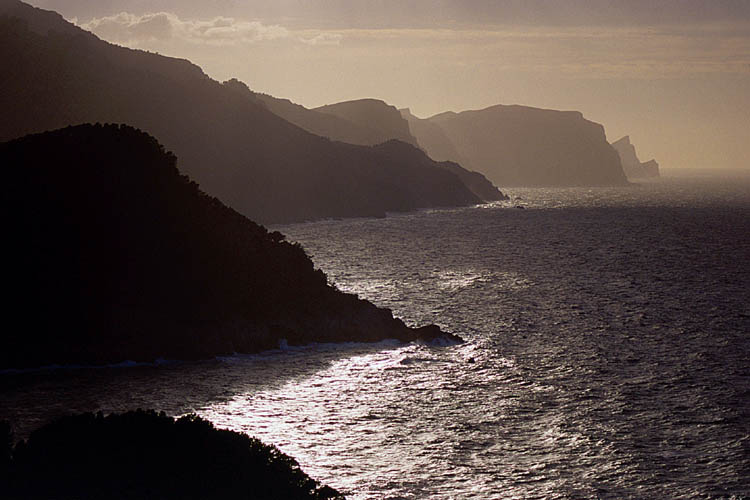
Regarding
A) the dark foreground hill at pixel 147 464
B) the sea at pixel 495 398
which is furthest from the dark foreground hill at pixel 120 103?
the dark foreground hill at pixel 147 464

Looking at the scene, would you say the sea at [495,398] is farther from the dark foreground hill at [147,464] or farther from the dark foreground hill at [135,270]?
the dark foreground hill at [147,464]

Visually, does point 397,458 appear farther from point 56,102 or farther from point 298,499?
point 56,102

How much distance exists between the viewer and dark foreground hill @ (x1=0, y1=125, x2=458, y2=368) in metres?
54.3

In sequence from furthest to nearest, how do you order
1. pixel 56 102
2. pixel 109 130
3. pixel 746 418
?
pixel 56 102 → pixel 109 130 → pixel 746 418

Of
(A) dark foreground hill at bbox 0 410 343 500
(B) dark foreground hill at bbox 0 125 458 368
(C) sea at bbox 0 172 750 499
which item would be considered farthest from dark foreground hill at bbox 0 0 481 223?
(A) dark foreground hill at bbox 0 410 343 500

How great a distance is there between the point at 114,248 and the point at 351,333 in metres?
20.0

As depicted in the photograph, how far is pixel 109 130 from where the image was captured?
219 ft

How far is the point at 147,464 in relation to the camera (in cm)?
3089

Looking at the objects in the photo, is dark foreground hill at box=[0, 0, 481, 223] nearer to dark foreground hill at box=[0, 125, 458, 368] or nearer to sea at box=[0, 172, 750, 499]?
dark foreground hill at box=[0, 125, 458, 368]

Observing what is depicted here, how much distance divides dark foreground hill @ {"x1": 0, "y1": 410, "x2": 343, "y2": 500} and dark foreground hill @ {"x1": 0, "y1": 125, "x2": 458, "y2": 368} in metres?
20.2

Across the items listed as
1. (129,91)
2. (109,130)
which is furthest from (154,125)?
(109,130)

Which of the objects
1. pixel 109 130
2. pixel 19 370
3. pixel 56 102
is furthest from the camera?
pixel 56 102

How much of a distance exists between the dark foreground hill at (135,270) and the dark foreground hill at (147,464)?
20210 millimetres

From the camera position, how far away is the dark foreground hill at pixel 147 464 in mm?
28922
